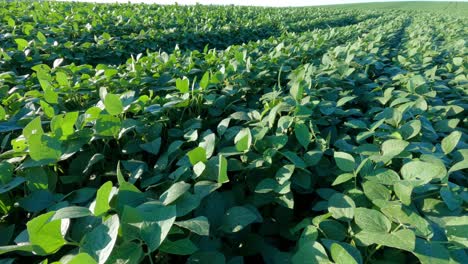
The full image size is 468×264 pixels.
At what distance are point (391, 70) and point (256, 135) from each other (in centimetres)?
219

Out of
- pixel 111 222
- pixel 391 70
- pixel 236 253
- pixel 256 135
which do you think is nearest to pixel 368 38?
pixel 391 70

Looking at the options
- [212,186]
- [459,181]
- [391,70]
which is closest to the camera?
[212,186]

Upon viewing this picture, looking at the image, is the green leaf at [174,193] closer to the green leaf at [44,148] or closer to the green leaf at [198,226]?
the green leaf at [198,226]

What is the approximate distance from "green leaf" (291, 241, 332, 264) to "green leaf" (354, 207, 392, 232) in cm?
14

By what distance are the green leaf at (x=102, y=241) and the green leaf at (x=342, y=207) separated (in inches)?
25.3

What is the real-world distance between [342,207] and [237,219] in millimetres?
337

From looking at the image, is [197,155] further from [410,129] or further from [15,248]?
[410,129]

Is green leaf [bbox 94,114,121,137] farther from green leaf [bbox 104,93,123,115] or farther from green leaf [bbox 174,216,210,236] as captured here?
green leaf [bbox 174,216,210,236]

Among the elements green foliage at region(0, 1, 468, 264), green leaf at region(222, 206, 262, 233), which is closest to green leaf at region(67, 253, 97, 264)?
green foliage at region(0, 1, 468, 264)

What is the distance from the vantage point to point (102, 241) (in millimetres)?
663

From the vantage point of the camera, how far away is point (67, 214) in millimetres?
731

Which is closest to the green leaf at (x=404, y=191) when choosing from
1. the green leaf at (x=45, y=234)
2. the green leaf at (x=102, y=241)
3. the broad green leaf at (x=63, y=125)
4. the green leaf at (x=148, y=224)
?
the green leaf at (x=148, y=224)

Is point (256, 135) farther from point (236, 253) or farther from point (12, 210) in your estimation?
point (12, 210)

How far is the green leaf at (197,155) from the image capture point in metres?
1.00
